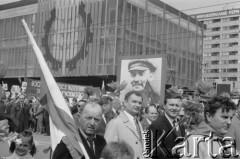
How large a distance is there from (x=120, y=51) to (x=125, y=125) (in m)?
36.9

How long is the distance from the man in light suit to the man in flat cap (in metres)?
8.10

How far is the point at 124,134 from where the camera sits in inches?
180

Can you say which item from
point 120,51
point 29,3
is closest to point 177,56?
point 120,51

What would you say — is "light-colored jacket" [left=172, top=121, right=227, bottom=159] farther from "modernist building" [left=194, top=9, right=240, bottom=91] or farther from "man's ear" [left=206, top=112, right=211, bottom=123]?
"modernist building" [left=194, top=9, right=240, bottom=91]

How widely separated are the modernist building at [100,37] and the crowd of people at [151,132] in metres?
34.3

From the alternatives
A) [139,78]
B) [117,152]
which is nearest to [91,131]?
[117,152]

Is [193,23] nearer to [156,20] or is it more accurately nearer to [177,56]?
[177,56]

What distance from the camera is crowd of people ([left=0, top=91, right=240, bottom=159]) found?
3180mm

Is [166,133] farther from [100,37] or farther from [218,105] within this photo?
[100,37]

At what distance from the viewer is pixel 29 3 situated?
5219 centimetres

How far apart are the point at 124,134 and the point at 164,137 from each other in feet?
1.69

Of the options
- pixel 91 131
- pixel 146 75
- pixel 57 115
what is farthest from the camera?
pixel 146 75

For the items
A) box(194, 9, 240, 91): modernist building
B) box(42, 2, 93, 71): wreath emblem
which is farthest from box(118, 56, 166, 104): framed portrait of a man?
box(194, 9, 240, 91): modernist building

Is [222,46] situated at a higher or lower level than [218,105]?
higher
